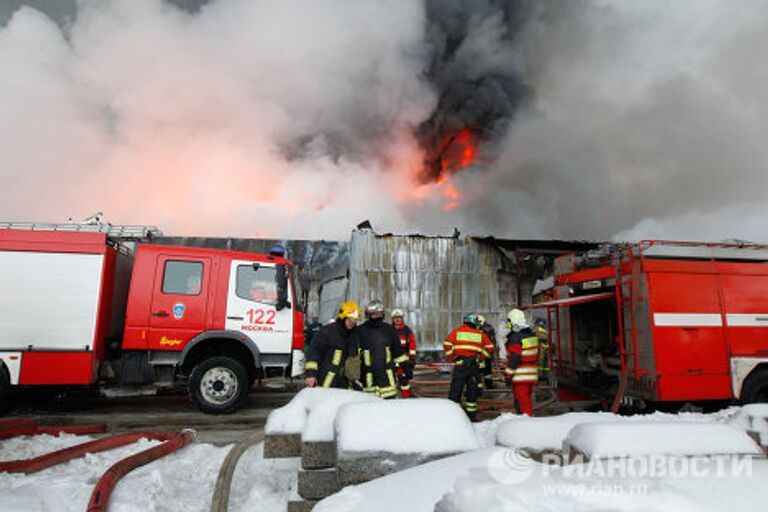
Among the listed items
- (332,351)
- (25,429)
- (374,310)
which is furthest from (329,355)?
(25,429)

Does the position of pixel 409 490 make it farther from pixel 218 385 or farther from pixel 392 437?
pixel 218 385

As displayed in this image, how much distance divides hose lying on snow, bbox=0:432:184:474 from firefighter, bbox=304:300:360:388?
1.68 meters

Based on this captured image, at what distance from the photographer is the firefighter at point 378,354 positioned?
502 cm

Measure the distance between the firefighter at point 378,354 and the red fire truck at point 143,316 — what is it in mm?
2059

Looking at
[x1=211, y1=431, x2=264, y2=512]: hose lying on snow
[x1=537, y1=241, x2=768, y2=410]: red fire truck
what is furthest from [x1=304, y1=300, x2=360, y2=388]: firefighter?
[x1=537, y1=241, x2=768, y2=410]: red fire truck

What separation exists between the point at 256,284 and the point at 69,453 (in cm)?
331

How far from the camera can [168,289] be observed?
6.65 meters

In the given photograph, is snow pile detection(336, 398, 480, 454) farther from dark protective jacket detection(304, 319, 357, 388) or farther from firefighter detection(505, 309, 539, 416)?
firefighter detection(505, 309, 539, 416)

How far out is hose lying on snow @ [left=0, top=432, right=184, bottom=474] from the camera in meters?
3.70

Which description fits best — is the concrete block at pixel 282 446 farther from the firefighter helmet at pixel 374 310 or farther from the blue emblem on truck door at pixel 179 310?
the blue emblem on truck door at pixel 179 310

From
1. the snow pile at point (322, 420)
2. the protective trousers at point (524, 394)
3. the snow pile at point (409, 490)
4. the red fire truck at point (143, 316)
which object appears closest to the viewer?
the snow pile at point (409, 490)

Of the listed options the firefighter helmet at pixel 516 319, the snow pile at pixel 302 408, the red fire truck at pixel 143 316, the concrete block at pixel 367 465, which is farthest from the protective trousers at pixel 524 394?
the concrete block at pixel 367 465

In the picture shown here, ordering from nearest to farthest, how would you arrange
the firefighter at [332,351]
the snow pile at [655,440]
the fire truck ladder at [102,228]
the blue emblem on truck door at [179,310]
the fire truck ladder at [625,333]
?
the snow pile at [655,440]
the firefighter at [332,351]
the fire truck ladder at [625,333]
the blue emblem on truck door at [179,310]
the fire truck ladder at [102,228]

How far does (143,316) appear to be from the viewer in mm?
6520
